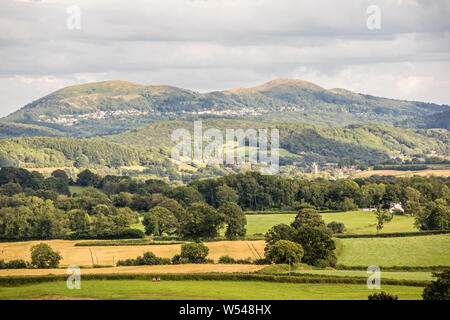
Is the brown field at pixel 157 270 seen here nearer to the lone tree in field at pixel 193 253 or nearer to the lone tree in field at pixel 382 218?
the lone tree in field at pixel 193 253

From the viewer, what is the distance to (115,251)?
81.4m

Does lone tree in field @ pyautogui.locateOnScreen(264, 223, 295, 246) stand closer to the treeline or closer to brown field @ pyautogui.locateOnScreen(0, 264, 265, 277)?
brown field @ pyautogui.locateOnScreen(0, 264, 265, 277)

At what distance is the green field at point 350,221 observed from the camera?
3750 inches

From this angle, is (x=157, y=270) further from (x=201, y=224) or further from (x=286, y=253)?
(x=201, y=224)

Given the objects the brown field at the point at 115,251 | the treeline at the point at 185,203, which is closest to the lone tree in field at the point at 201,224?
the treeline at the point at 185,203

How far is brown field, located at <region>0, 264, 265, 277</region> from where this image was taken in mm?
62375

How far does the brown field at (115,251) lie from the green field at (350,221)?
14631 millimetres
